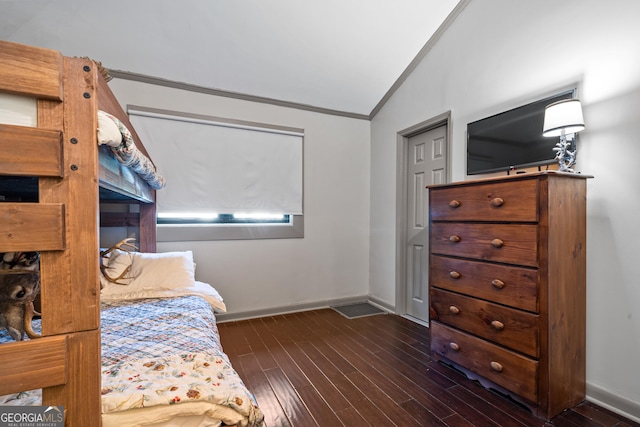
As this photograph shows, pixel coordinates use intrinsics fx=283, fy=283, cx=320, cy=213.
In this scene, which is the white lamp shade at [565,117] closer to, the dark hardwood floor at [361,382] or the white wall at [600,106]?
the white wall at [600,106]

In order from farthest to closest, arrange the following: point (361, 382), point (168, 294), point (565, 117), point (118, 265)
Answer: point (118, 265) → point (168, 294) → point (361, 382) → point (565, 117)

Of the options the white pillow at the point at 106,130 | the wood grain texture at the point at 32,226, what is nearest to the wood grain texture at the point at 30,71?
the white pillow at the point at 106,130

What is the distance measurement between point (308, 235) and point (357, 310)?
101 cm

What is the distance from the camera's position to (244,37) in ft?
7.70

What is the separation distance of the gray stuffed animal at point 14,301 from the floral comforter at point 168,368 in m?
0.31

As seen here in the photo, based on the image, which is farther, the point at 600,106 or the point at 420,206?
the point at 420,206

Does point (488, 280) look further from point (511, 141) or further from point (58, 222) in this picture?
point (58, 222)

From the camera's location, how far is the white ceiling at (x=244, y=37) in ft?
6.63

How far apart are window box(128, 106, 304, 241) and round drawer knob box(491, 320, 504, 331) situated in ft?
6.62

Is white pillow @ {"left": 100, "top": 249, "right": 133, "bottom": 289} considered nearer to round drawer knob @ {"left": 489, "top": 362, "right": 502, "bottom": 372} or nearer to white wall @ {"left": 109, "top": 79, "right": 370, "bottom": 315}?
white wall @ {"left": 109, "top": 79, "right": 370, "bottom": 315}

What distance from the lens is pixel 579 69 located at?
5.48ft

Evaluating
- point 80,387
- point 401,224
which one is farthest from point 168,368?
point 401,224

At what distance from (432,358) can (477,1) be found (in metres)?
2.77

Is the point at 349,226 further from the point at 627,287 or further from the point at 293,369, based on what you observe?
the point at 627,287
